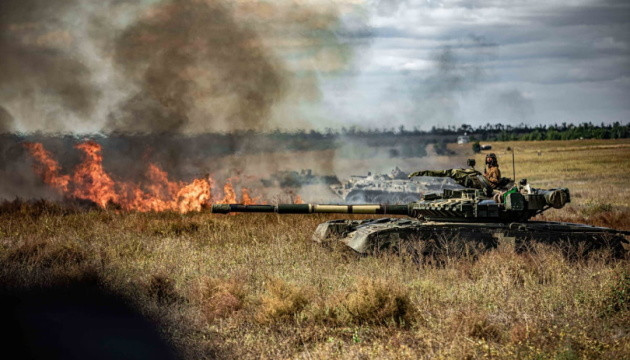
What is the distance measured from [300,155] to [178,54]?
717cm

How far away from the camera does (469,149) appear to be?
132ft

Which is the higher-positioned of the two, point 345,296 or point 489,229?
point 489,229

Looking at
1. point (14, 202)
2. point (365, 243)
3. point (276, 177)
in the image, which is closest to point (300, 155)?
point (276, 177)

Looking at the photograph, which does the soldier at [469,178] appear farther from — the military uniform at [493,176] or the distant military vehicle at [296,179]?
the distant military vehicle at [296,179]

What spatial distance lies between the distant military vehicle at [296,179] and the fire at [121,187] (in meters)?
3.82

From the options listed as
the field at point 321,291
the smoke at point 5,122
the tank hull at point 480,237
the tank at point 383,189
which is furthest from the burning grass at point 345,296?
the tank at point 383,189

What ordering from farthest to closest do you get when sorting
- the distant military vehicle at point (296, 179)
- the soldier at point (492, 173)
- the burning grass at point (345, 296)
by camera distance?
1. the distant military vehicle at point (296, 179)
2. the soldier at point (492, 173)
3. the burning grass at point (345, 296)

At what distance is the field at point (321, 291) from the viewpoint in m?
9.48

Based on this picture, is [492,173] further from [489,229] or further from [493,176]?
[489,229]

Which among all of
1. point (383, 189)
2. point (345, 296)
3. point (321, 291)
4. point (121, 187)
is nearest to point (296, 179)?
point (383, 189)

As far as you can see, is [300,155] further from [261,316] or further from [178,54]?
[261,316]

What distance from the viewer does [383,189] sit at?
2664 cm

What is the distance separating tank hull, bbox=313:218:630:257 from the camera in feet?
46.2

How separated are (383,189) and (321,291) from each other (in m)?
14.9
